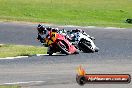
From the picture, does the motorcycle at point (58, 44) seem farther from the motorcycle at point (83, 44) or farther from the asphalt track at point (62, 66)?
the motorcycle at point (83, 44)

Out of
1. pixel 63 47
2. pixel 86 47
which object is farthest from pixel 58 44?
pixel 86 47

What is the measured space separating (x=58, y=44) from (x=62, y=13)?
932 inches

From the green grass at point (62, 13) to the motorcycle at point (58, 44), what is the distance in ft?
54.8

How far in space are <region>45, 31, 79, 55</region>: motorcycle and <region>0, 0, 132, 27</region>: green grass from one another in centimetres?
1671

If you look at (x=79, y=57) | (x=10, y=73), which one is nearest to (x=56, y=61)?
(x=79, y=57)

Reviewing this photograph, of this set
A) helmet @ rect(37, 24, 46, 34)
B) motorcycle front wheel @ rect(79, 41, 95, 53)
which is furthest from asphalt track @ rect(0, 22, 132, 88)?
helmet @ rect(37, 24, 46, 34)

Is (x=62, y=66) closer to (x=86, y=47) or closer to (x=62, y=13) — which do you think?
(x=86, y=47)

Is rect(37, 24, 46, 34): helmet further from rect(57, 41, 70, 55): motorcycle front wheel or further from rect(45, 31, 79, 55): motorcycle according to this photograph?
rect(57, 41, 70, 55): motorcycle front wheel

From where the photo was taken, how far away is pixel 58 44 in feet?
66.5

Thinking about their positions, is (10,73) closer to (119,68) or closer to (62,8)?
(119,68)

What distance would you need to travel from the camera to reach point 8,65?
16.6 meters

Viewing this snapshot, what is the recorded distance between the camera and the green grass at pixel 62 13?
39.5 metres

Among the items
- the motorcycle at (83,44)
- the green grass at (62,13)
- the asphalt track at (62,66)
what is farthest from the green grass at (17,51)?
the green grass at (62,13)

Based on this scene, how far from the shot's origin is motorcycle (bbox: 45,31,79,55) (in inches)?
793
